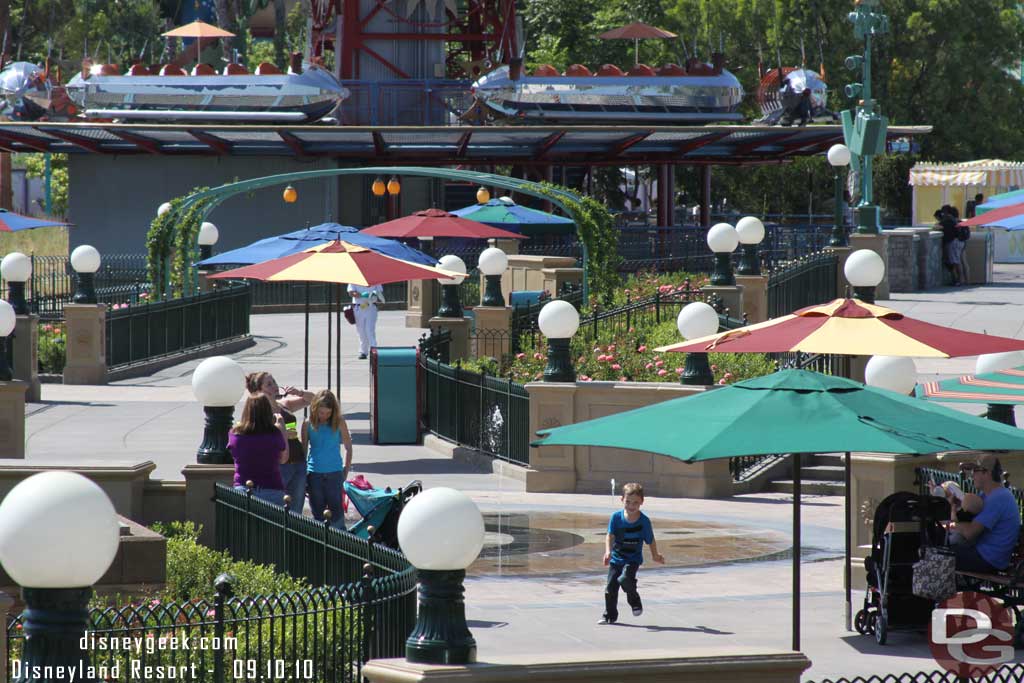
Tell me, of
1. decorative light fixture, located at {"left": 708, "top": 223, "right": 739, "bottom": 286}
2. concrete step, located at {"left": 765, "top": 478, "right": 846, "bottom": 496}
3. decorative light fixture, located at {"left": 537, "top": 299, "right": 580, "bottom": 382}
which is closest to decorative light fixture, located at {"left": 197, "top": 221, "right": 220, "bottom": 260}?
decorative light fixture, located at {"left": 708, "top": 223, "right": 739, "bottom": 286}

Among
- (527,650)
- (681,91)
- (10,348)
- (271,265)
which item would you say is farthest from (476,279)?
(527,650)

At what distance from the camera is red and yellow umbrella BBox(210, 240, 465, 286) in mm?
17078

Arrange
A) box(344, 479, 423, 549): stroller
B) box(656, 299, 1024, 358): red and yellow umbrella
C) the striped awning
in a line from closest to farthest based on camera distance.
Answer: box(656, 299, 1024, 358): red and yellow umbrella < box(344, 479, 423, 549): stroller < the striped awning

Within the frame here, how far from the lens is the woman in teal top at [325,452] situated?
12.8 metres

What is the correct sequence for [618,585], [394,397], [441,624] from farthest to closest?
[394,397] < [618,585] < [441,624]

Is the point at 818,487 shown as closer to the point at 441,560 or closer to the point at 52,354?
the point at 441,560

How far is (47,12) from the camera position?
71688 mm

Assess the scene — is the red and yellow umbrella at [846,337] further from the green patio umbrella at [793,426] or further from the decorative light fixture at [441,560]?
the decorative light fixture at [441,560]

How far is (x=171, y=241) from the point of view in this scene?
29484mm

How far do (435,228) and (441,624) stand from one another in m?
19.5

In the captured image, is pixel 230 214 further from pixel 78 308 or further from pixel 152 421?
pixel 152 421

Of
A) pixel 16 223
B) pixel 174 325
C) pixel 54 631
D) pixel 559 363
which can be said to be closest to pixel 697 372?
pixel 559 363

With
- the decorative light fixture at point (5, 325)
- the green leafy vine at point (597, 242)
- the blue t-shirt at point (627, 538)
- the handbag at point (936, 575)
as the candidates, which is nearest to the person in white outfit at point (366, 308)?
the green leafy vine at point (597, 242)

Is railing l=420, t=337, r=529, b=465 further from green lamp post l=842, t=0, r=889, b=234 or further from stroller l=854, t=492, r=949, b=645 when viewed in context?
green lamp post l=842, t=0, r=889, b=234
